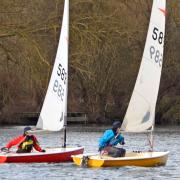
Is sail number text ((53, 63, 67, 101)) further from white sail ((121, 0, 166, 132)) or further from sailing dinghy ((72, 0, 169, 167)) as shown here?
white sail ((121, 0, 166, 132))

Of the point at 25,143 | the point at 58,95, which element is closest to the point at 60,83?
the point at 58,95

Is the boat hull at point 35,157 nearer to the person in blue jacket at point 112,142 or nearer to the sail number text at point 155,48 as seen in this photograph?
the person in blue jacket at point 112,142

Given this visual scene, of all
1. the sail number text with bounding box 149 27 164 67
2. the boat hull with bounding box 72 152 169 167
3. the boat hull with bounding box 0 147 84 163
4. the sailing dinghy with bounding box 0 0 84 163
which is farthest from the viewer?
the sailing dinghy with bounding box 0 0 84 163

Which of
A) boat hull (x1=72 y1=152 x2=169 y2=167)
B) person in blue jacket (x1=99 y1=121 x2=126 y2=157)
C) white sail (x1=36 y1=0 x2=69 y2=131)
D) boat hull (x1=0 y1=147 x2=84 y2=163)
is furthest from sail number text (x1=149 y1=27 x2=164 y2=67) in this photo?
white sail (x1=36 y1=0 x2=69 y2=131)

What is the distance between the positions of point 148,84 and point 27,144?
13.8 ft

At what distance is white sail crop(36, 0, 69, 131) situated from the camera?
26516 mm

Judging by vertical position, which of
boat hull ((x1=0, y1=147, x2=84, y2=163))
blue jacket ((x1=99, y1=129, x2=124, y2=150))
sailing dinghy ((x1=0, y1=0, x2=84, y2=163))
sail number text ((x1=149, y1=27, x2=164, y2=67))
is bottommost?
boat hull ((x1=0, y1=147, x2=84, y2=163))

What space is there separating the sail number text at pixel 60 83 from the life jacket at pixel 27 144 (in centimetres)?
261

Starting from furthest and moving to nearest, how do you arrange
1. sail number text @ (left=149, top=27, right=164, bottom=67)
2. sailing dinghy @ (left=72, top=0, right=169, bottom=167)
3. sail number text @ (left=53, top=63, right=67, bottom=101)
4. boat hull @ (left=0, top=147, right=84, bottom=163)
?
sail number text @ (left=53, top=63, right=67, bottom=101) < boat hull @ (left=0, top=147, right=84, bottom=163) < sail number text @ (left=149, top=27, right=164, bottom=67) < sailing dinghy @ (left=72, top=0, right=169, bottom=167)

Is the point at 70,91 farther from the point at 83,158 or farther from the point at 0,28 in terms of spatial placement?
the point at 83,158

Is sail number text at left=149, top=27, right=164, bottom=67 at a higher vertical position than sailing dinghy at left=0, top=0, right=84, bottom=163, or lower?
higher

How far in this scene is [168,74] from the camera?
5028cm

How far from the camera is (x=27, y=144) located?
960 inches

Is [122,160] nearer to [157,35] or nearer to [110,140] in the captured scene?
[110,140]
